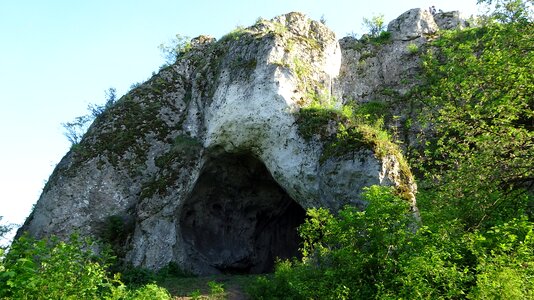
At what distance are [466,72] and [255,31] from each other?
8.21m

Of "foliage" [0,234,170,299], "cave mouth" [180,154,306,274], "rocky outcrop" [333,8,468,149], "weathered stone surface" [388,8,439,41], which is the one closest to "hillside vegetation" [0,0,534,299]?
"foliage" [0,234,170,299]

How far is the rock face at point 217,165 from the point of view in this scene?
46.3 ft

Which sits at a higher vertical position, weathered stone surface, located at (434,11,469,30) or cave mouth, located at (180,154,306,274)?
weathered stone surface, located at (434,11,469,30)

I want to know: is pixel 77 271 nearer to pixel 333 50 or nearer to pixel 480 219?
pixel 480 219

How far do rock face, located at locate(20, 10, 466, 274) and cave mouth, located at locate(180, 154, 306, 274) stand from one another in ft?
0.15

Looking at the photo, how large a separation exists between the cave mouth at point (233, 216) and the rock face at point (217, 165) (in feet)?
0.15

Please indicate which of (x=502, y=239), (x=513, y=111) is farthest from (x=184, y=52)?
(x=502, y=239)

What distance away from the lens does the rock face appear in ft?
46.3

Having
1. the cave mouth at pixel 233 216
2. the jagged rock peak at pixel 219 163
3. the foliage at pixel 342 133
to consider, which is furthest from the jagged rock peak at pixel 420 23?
the cave mouth at pixel 233 216

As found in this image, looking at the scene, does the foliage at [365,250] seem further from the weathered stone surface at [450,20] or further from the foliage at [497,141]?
the weathered stone surface at [450,20]

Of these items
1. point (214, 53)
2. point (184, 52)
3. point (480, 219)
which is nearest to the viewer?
point (480, 219)

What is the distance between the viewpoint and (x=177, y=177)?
15.5m

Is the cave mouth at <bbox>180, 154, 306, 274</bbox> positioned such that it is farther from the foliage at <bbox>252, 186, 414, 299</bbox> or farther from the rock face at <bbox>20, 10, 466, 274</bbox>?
the foliage at <bbox>252, 186, 414, 299</bbox>

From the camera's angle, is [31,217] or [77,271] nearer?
[77,271]
